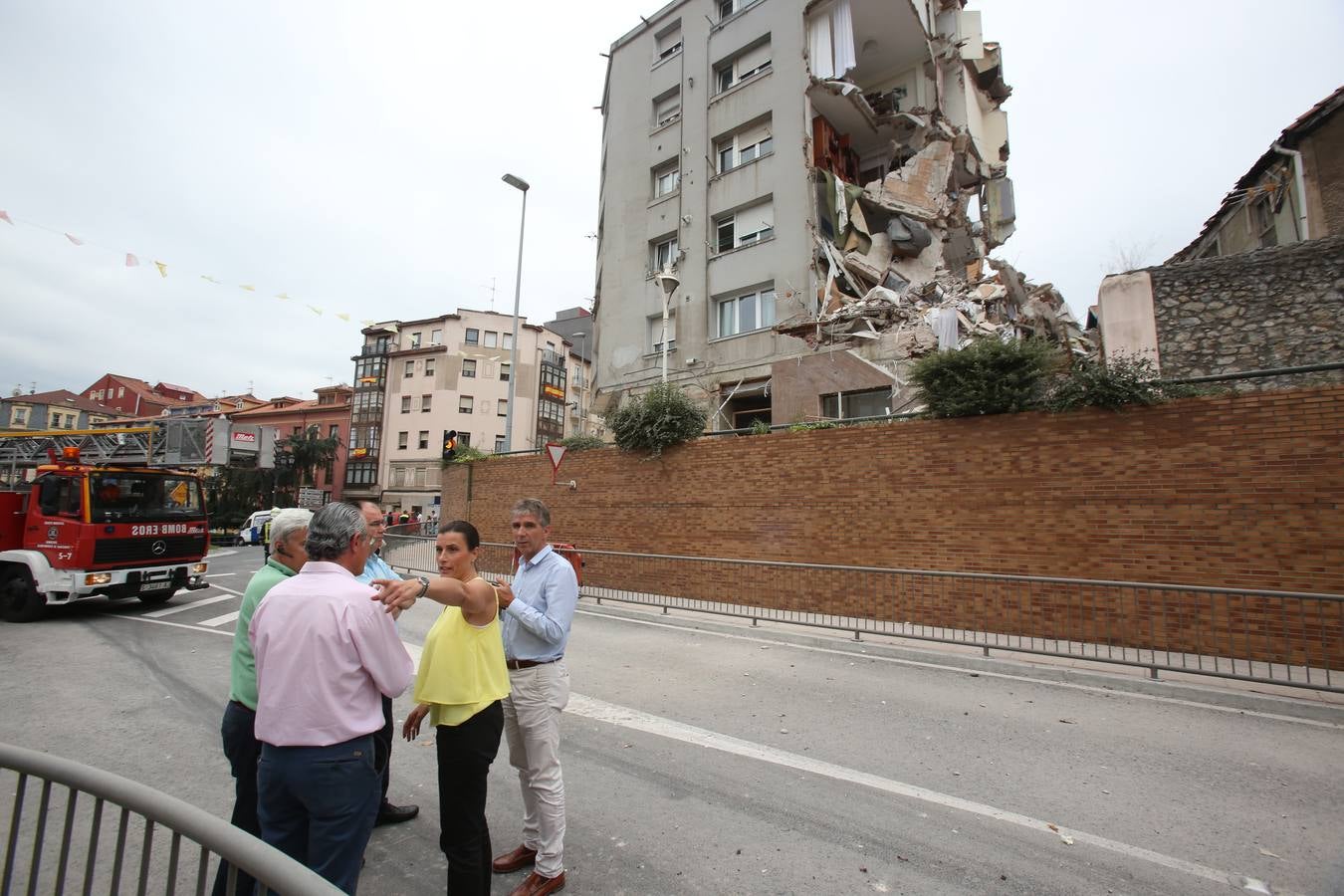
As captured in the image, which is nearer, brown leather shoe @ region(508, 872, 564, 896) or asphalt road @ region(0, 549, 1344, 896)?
brown leather shoe @ region(508, 872, 564, 896)

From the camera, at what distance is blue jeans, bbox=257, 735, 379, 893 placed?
2186 millimetres

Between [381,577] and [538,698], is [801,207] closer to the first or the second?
[381,577]

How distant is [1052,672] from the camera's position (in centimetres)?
686

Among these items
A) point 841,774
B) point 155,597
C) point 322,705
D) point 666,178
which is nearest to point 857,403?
point 666,178

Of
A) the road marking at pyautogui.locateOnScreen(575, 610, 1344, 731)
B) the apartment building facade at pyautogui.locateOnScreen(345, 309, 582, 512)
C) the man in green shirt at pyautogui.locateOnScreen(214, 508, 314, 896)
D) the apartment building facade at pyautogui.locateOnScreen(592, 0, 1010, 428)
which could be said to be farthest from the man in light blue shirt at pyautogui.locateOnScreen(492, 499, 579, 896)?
the apartment building facade at pyautogui.locateOnScreen(345, 309, 582, 512)

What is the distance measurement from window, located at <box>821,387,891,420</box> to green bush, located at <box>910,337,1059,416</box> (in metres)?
4.51

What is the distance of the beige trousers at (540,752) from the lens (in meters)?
2.92

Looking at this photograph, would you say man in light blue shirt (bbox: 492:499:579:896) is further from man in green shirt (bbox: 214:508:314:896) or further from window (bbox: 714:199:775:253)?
window (bbox: 714:199:775:253)

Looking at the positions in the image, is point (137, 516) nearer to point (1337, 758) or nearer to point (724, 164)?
point (1337, 758)

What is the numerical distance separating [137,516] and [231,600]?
2739 millimetres

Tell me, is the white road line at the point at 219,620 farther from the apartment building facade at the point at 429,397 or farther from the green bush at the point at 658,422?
the apartment building facade at the point at 429,397

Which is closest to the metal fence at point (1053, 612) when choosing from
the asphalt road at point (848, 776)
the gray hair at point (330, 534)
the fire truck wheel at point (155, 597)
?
the asphalt road at point (848, 776)

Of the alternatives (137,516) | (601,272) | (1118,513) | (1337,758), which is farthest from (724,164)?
(1337,758)

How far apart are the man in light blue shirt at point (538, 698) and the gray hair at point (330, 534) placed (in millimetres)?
741
